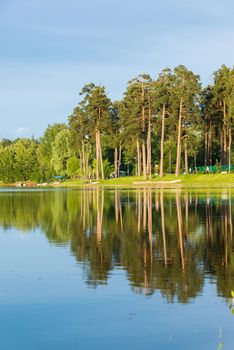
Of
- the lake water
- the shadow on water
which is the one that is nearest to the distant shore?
the shadow on water

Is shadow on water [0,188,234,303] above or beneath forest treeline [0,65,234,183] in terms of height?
beneath

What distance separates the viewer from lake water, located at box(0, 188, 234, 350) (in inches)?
414

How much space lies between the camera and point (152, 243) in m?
22.4

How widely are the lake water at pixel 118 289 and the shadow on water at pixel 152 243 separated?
0.11 feet

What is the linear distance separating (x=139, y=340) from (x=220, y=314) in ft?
7.01

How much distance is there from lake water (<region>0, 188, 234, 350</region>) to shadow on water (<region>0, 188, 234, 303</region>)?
34 millimetres

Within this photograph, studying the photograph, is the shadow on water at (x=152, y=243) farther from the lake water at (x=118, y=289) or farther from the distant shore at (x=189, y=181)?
the distant shore at (x=189, y=181)

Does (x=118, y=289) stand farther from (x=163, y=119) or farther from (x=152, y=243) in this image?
(x=163, y=119)

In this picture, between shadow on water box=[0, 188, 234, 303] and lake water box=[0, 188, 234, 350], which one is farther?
shadow on water box=[0, 188, 234, 303]

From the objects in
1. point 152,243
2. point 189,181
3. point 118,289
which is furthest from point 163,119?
point 118,289

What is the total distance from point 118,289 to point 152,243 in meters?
8.41

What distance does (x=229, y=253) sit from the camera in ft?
63.9

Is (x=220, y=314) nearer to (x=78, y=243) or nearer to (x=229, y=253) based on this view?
(x=229, y=253)

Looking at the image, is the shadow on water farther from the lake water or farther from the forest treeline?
the forest treeline
